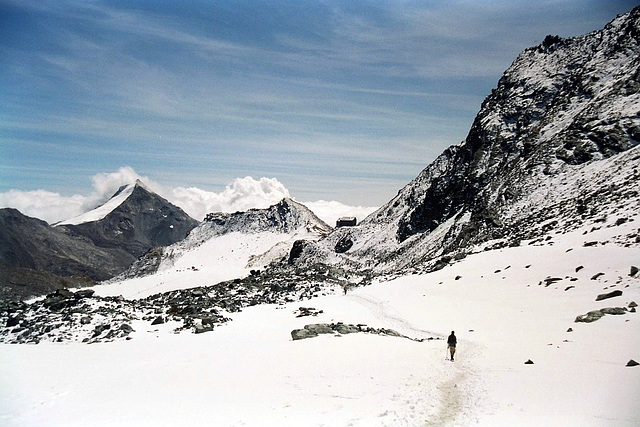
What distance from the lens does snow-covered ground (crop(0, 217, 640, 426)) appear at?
11.2 meters

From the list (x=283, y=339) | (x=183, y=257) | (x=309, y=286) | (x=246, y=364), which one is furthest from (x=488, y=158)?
(x=183, y=257)

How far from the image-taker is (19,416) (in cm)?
1152

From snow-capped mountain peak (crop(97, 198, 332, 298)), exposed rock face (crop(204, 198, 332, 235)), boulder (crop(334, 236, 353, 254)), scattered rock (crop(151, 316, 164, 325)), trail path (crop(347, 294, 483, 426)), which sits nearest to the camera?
trail path (crop(347, 294, 483, 426))

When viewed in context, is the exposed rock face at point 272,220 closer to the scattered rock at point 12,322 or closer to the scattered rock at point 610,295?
the scattered rock at point 12,322

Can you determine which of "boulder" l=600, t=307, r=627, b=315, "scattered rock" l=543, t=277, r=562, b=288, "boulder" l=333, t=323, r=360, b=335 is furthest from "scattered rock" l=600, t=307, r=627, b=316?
"boulder" l=333, t=323, r=360, b=335

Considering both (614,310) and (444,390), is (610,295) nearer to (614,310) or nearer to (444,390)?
(614,310)

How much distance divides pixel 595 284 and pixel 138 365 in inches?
1026

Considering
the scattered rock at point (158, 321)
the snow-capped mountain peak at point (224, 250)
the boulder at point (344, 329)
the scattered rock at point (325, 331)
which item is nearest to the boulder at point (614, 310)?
the scattered rock at point (325, 331)

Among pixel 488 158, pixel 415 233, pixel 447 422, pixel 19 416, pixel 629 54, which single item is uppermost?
pixel 629 54

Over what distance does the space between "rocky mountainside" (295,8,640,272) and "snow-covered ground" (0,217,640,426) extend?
20876mm

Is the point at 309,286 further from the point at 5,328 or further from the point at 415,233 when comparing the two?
the point at 415,233

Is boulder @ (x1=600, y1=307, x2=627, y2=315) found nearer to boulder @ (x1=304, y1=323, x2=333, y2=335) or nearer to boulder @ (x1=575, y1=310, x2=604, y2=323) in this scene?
boulder @ (x1=575, y1=310, x2=604, y2=323)

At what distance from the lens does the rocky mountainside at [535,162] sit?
51781 millimetres

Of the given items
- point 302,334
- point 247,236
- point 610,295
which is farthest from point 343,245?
point 610,295
